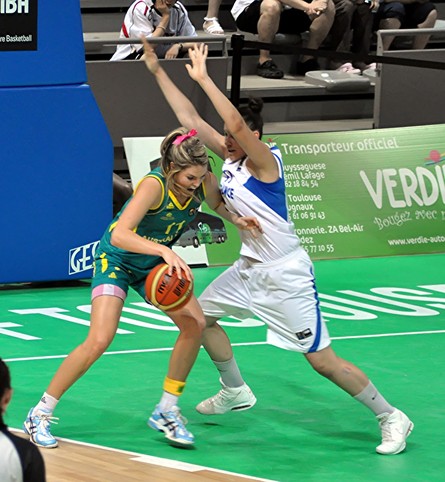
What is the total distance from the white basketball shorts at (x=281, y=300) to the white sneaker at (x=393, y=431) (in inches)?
21.7

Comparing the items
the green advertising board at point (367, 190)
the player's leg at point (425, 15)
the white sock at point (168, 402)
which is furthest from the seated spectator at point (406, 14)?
the white sock at point (168, 402)

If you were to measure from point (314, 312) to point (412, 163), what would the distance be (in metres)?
6.16

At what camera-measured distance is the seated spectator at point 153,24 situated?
13.1 metres

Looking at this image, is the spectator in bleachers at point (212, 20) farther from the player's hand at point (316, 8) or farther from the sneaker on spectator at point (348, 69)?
the sneaker on spectator at point (348, 69)

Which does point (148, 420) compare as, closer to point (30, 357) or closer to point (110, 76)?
point (30, 357)

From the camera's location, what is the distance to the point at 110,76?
12.6 m

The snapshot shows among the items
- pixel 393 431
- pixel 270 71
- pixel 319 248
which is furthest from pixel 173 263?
pixel 270 71

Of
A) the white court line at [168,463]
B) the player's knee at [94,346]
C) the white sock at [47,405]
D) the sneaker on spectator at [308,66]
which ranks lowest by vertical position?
the white court line at [168,463]

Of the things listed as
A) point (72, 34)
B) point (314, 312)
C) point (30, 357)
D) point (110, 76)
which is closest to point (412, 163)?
point (110, 76)

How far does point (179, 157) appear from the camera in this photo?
669 cm

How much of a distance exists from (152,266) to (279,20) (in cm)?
847

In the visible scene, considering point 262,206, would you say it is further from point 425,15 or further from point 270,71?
point 425,15

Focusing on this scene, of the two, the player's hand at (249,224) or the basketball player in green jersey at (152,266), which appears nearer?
the basketball player in green jersey at (152,266)

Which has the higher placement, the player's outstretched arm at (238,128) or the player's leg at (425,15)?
the player's outstretched arm at (238,128)
